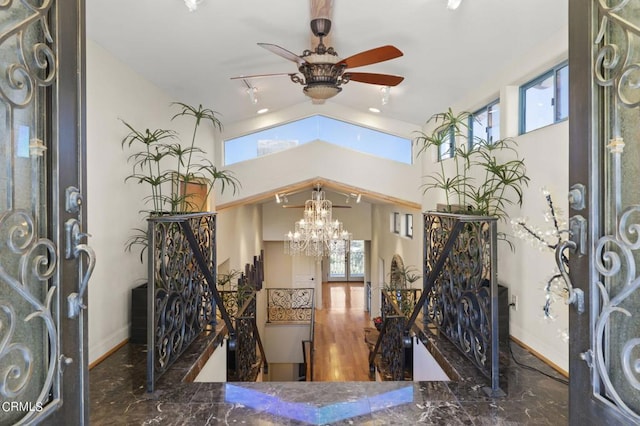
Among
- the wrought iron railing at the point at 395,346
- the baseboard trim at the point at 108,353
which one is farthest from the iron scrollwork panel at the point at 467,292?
the baseboard trim at the point at 108,353

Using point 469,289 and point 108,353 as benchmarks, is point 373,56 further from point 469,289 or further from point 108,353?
point 108,353

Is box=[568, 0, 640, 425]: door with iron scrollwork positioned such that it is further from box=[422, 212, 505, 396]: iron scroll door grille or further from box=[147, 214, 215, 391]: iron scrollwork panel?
box=[147, 214, 215, 391]: iron scrollwork panel

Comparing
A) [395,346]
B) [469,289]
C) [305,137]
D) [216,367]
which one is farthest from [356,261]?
[469,289]

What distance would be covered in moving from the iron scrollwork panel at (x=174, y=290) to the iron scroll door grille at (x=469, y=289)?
6.79ft

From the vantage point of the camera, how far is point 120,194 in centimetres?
393

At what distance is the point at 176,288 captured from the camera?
312 cm

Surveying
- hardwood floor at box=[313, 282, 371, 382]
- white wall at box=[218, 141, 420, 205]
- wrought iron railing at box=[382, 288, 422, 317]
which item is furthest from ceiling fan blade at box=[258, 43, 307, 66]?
hardwood floor at box=[313, 282, 371, 382]

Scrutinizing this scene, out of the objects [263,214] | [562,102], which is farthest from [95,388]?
[263,214]

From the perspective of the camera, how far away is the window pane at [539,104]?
11.9 ft

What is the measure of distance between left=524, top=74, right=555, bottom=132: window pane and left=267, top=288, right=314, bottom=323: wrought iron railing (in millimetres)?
7168

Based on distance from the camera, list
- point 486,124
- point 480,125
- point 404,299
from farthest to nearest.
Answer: point 404,299, point 480,125, point 486,124

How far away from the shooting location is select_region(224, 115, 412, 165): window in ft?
24.4

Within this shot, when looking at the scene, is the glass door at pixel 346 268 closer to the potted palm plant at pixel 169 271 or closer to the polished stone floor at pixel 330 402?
the potted palm plant at pixel 169 271

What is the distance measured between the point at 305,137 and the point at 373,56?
437cm
